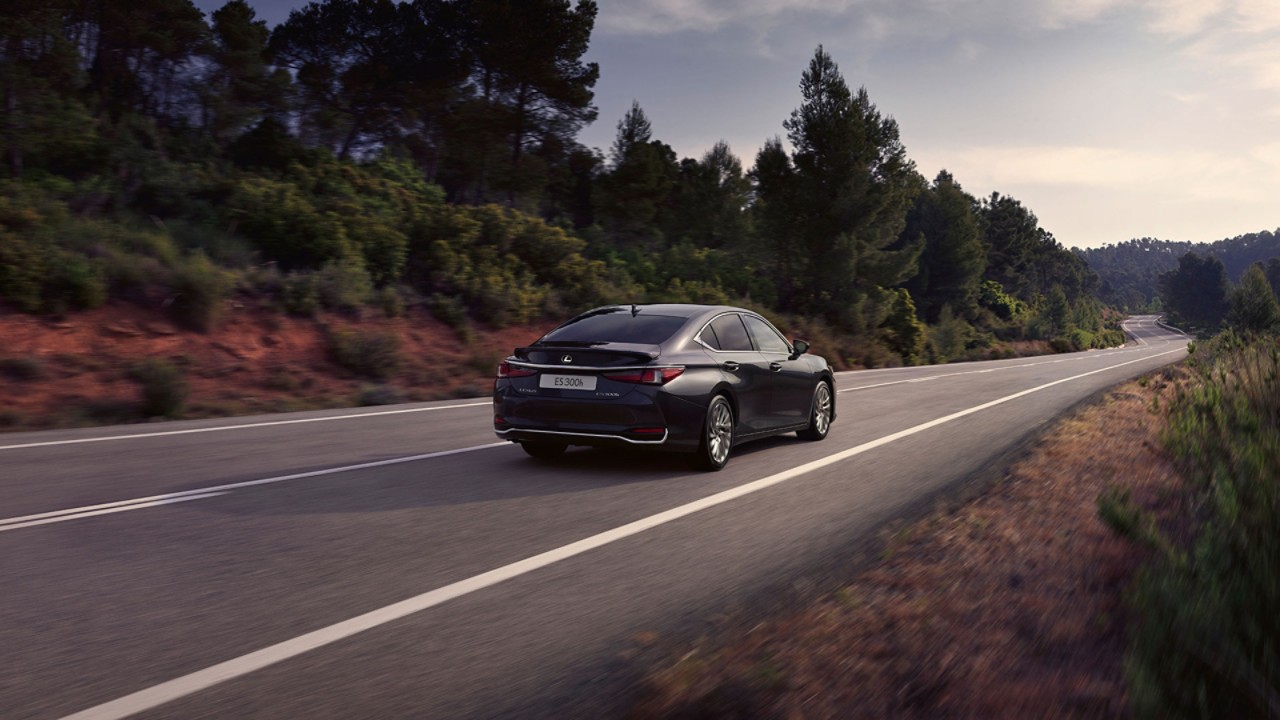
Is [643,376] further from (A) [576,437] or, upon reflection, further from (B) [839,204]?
(B) [839,204]

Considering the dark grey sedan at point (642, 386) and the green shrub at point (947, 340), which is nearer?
the dark grey sedan at point (642, 386)

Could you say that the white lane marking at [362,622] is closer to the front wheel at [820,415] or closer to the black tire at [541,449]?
the black tire at [541,449]

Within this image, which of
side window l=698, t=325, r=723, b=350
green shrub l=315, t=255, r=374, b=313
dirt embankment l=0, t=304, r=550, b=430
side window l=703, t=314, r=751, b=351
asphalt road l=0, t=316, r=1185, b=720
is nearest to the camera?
asphalt road l=0, t=316, r=1185, b=720

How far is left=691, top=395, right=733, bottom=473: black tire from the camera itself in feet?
26.6

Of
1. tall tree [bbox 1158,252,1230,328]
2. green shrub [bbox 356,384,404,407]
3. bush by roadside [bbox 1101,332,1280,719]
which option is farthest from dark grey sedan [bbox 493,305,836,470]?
tall tree [bbox 1158,252,1230,328]

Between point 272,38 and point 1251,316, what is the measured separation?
39.5 metres

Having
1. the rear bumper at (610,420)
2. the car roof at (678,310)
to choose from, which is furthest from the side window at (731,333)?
the rear bumper at (610,420)

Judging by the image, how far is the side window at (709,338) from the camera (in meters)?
8.55

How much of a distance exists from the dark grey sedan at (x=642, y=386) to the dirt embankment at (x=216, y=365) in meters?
7.10

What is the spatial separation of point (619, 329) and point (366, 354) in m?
10.5

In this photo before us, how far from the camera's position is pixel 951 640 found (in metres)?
3.64

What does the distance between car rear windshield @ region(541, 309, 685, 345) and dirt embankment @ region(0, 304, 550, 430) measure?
7159 mm

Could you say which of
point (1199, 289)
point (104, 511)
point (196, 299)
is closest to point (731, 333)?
point (104, 511)

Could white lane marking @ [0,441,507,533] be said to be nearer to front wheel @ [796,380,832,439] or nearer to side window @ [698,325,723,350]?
side window @ [698,325,723,350]
